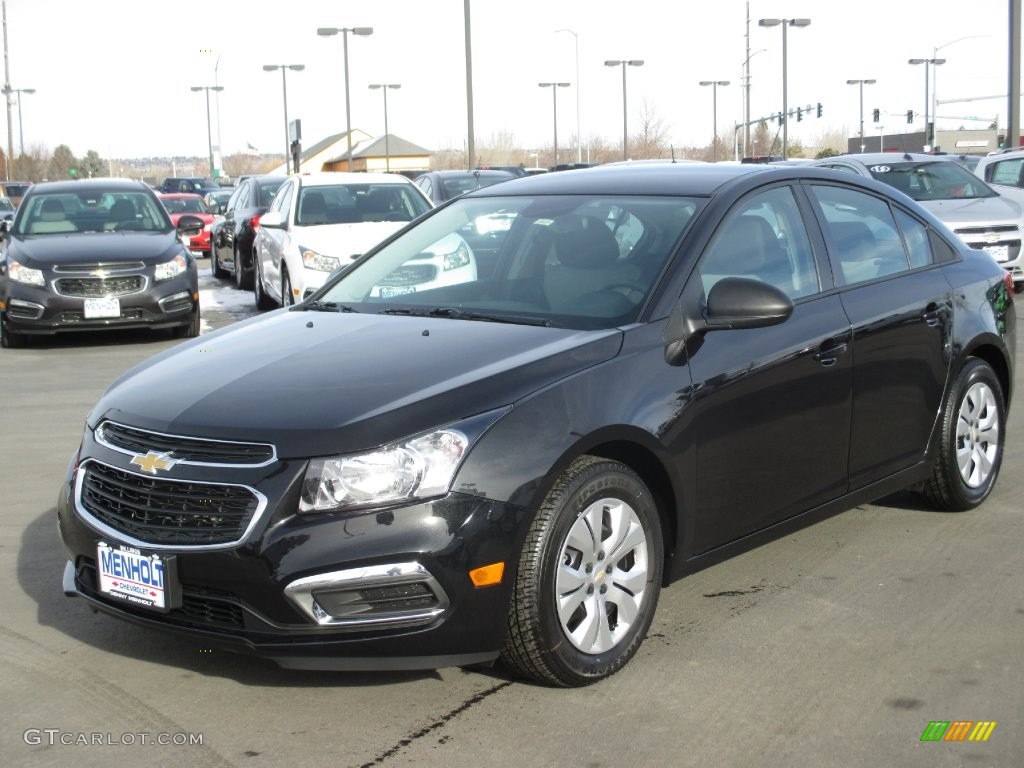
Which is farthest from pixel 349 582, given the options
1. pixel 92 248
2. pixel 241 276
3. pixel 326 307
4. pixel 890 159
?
pixel 241 276

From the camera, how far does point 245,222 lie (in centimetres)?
1786

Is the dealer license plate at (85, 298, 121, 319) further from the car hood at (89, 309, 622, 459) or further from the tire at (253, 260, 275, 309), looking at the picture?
the car hood at (89, 309, 622, 459)

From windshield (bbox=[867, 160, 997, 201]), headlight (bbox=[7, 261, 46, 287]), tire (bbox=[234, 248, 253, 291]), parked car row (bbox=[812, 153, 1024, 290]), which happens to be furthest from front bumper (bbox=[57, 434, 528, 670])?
tire (bbox=[234, 248, 253, 291])

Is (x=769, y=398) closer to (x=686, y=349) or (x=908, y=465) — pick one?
(x=686, y=349)

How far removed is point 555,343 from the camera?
428 cm

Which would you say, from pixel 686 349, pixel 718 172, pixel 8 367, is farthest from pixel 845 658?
pixel 8 367

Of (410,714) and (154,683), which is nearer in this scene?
(410,714)

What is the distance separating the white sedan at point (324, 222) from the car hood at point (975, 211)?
20.0ft

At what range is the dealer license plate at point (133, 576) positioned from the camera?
12.5 feet

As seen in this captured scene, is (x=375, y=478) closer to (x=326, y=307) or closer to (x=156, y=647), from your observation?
(x=156, y=647)

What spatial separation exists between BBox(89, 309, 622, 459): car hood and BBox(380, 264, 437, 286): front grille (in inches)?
20.5

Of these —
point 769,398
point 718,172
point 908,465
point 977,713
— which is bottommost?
point 977,713

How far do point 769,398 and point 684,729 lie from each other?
1431 mm

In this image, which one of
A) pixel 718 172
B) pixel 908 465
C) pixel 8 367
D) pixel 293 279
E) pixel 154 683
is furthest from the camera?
pixel 293 279
